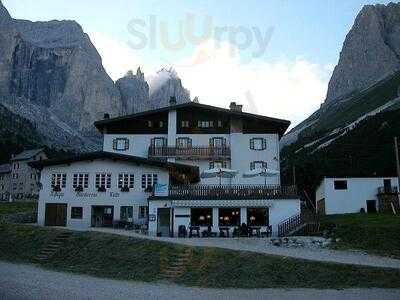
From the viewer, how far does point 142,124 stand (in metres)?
50.1

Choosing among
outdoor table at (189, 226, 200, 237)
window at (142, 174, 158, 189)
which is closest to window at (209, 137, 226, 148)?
window at (142, 174, 158, 189)

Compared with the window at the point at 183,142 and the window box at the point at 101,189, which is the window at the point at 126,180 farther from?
the window at the point at 183,142

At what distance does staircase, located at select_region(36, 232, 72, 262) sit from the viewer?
92.7ft

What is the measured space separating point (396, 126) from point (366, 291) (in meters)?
101

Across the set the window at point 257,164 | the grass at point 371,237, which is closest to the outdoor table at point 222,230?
the grass at point 371,237

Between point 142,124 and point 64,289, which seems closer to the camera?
point 64,289

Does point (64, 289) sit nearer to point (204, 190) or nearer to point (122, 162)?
point (204, 190)

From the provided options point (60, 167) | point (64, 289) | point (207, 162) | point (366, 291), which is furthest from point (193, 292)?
point (207, 162)

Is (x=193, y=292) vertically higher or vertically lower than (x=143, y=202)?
lower

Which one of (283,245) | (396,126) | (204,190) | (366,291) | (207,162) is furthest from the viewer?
(396,126)

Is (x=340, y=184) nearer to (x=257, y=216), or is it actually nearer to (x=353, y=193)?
(x=353, y=193)

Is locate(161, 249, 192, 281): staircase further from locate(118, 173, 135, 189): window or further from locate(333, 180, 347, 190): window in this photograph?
locate(333, 180, 347, 190): window

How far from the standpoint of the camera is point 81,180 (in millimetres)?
41406

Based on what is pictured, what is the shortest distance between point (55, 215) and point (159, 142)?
43.7 feet
